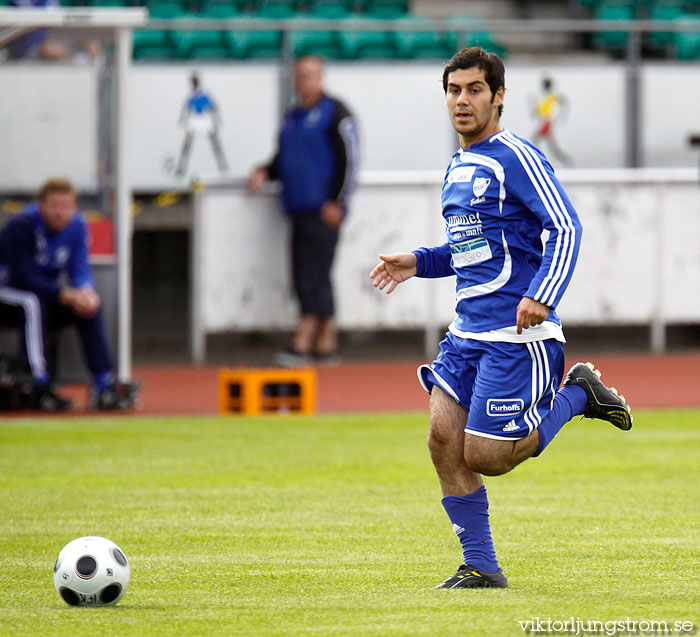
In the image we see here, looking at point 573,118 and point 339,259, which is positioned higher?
point 573,118

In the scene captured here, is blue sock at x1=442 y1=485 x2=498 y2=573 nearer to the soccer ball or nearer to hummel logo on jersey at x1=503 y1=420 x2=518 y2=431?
hummel logo on jersey at x1=503 y1=420 x2=518 y2=431

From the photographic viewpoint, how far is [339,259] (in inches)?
618

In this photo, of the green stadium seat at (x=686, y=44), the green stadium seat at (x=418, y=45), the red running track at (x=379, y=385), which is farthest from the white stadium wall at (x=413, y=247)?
the green stadium seat at (x=418, y=45)

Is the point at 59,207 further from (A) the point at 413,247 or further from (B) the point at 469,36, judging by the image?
(B) the point at 469,36

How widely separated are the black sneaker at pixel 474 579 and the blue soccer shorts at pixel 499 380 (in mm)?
492

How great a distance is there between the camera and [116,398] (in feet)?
38.4

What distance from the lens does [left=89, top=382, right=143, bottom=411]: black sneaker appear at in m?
11.7

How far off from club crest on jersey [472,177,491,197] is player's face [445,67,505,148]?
0.18 m

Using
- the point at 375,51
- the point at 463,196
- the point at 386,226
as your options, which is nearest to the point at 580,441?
the point at 463,196

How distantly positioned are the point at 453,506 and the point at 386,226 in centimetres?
1070

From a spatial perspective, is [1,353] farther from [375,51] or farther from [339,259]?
[375,51]

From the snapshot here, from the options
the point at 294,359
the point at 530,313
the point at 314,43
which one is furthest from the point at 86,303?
the point at 530,313

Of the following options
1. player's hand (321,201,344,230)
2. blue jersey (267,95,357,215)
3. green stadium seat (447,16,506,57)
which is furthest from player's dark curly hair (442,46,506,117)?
green stadium seat (447,16,506,57)

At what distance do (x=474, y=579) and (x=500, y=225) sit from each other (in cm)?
125
